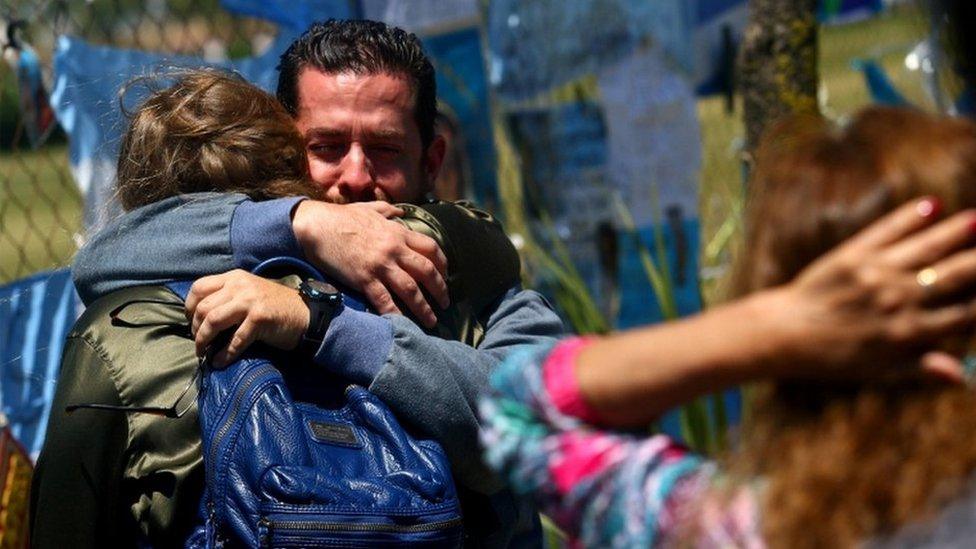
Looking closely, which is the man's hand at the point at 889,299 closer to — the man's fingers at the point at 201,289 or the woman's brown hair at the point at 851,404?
the woman's brown hair at the point at 851,404

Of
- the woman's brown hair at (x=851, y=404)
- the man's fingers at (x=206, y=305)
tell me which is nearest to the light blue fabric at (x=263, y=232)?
the man's fingers at (x=206, y=305)

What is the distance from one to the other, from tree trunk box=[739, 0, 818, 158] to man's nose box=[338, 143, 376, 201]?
168cm

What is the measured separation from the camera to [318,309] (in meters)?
1.97

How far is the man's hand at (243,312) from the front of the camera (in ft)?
6.23

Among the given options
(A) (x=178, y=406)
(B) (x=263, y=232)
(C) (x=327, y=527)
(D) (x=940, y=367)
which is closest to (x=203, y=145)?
(B) (x=263, y=232)

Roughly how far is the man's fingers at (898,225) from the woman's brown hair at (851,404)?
2cm

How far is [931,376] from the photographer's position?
1262 mm

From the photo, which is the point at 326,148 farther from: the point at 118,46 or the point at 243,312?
the point at 118,46

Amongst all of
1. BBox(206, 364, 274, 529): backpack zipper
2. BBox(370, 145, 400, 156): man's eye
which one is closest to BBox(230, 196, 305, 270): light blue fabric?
BBox(206, 364, 274, 529): backpack zipper

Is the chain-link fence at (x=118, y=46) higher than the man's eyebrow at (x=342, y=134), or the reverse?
the man's eyebrow at (x=342, y=134)

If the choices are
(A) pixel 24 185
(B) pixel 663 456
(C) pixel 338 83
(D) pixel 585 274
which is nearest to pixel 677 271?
(D) pixel 585 274

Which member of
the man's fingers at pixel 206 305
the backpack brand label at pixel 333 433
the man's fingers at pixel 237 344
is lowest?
the backpack brand label at pixel 333 433

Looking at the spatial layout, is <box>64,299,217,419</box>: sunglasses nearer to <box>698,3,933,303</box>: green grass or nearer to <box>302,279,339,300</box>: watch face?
<box>302,279,339,300</box>: watch face

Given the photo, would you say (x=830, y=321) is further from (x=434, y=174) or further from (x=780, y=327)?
(x=434, y=174)
